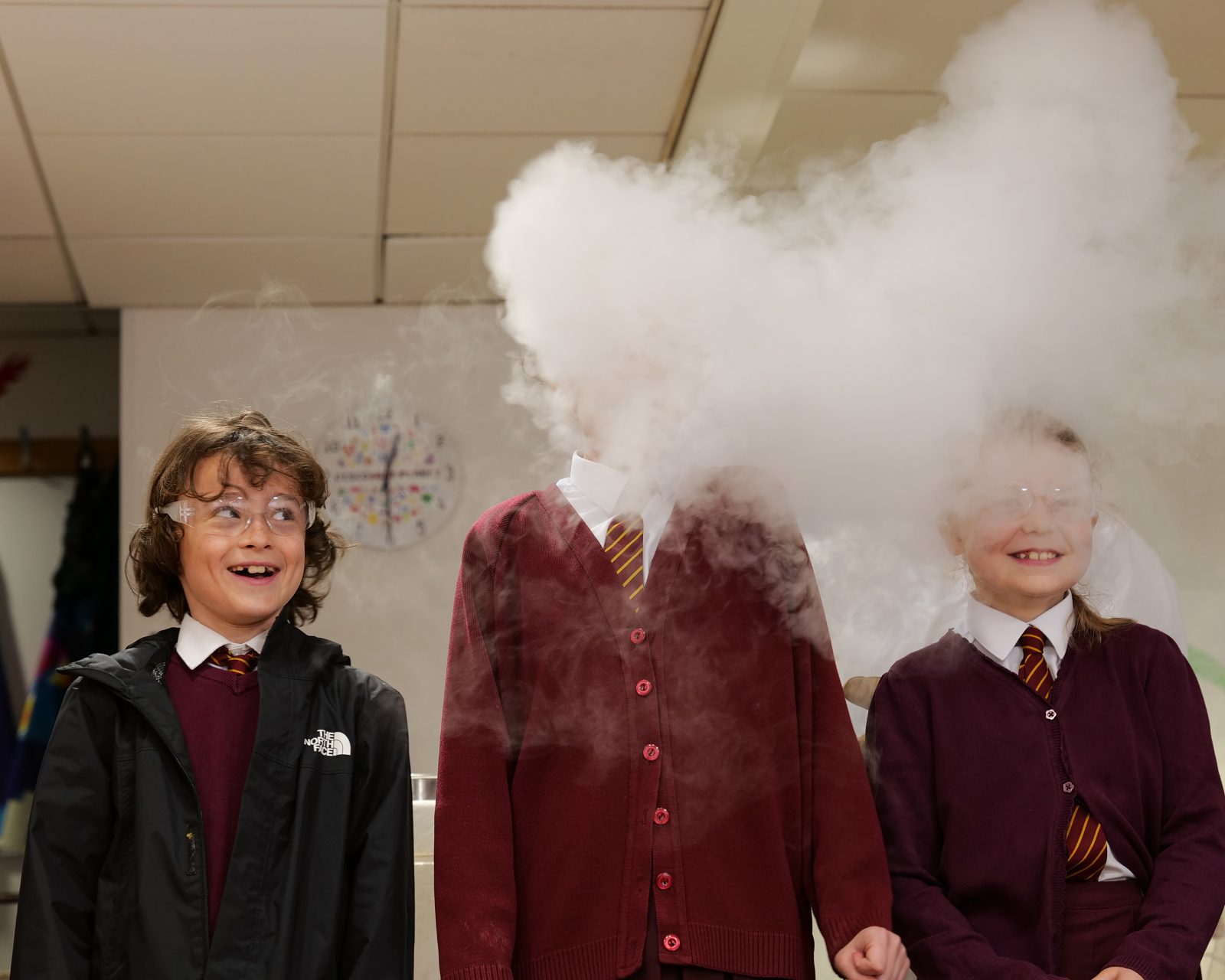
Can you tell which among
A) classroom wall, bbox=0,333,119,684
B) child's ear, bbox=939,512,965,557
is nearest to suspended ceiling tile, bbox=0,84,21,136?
classroom wall, bbox=0,333,119,684

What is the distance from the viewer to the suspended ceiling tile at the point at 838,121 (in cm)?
305

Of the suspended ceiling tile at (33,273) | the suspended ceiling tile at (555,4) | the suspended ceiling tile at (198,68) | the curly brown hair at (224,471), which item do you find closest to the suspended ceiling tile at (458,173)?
the suspended ceiling tile at (198,68)

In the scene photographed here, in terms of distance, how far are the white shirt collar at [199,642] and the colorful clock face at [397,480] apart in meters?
2.06

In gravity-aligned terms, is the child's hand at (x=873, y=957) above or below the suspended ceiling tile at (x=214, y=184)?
below

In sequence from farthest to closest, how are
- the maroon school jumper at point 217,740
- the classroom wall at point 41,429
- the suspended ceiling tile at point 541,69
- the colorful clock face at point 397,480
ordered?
the classroom wall at point 41,429 < the colorful clock face at point 397,480 < the suspended ceiling tile at point 541,69 < the maroon school jumper at point 217,740

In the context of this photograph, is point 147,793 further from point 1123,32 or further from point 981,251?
point 1123,32

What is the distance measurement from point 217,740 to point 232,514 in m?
0.28

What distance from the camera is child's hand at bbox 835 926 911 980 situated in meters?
1.27

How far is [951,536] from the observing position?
5.10ft

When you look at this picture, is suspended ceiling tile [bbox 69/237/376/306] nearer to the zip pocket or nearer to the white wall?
the white wall

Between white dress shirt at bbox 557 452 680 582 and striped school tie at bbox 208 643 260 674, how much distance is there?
16.7 inches

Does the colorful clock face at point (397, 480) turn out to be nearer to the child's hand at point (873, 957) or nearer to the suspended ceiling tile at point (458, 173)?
the suspended ceiling tile at point (458, 173)

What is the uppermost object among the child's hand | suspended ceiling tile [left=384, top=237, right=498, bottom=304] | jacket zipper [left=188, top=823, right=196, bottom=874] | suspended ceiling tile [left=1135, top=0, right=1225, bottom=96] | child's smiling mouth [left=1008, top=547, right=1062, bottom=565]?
suspended ceiling tile [left=1135, top=0, right=1225, bottom=96]

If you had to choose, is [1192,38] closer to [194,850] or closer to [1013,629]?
[1013,629]
